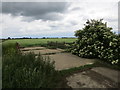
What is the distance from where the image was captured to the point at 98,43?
6.06 metres

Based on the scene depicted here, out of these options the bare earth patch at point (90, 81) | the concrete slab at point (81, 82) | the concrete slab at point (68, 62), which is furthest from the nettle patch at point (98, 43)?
the concrete slab at point (81, 82)

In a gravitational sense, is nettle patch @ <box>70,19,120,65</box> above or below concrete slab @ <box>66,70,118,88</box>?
above

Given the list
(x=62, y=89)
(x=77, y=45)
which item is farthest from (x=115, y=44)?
(x=62, y=89)

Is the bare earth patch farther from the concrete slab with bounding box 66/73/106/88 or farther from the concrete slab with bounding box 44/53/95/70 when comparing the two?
the concrete slab with bounding box 44/53/95/70

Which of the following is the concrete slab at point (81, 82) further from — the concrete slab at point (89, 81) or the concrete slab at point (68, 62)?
the concrete slab at point (68, 62)

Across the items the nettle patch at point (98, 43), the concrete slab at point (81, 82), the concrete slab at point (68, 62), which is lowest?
the concrete slab at point (81, 82)

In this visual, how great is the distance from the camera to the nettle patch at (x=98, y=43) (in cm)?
532

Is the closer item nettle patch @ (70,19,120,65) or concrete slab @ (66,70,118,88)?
concrete slab @ (66,70,118,88)

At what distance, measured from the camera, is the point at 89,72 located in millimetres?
3770

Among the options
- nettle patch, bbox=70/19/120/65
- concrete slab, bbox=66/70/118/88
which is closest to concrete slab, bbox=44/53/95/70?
nettle patch, bbox=70/19/120/65

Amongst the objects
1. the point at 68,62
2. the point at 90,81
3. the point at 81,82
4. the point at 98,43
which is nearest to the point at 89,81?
the point at 90,81

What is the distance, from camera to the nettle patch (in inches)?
210

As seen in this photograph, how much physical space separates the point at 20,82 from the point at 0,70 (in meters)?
0.82

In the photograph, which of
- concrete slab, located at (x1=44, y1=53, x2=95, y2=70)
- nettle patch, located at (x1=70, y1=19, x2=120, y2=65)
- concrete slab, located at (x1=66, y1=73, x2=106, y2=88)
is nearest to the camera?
concrete slab, located at (x1=66, y1=73, x2=106, y2=88)
